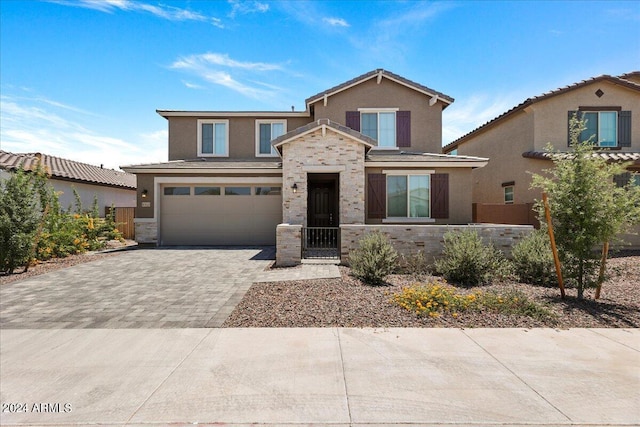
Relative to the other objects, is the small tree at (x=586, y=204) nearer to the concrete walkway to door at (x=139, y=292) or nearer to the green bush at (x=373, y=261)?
the green bush at (x=373, y=261)

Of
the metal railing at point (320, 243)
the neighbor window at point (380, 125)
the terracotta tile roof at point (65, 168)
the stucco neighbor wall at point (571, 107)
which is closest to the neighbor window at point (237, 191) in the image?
the metal railing at point (320, 243)

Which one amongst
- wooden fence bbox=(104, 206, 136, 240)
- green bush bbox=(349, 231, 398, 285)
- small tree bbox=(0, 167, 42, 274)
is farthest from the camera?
wooden fence bbox=(104, 206, 136, 240)

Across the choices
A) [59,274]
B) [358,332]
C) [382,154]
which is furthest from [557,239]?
[59,274]

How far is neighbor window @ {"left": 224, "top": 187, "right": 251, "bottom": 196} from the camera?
555 inches

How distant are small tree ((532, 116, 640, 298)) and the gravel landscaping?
2.56ft

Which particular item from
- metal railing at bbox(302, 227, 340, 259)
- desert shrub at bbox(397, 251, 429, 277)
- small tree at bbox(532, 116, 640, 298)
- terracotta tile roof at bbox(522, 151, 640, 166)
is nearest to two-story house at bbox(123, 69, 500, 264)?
metal railing at bbox(302, 227, 340, 259)

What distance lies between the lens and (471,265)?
7.70m

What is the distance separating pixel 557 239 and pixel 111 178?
2568 cm

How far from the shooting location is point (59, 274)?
28.6 ft

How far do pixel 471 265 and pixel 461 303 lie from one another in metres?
2.27

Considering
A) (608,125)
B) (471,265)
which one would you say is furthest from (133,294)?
(608,125)

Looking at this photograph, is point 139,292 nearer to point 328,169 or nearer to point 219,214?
point 219,214

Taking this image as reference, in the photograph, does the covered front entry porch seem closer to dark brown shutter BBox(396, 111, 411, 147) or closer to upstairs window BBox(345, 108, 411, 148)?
upstairs window BBox(345, 108, 411, 148)

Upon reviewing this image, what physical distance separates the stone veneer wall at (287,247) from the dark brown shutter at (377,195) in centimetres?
459
